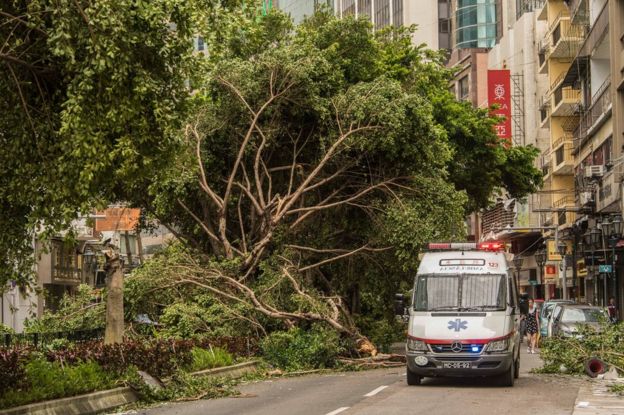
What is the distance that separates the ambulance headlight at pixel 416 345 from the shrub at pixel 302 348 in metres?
5.90

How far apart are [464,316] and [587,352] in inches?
163

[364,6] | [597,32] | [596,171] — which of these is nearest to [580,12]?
[597,32]

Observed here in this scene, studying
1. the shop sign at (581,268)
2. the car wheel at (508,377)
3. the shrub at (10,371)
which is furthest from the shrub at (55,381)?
the shop sign at (581,268)

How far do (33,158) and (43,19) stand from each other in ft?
6.96

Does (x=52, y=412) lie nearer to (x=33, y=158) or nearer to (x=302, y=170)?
(x=33, y=158)

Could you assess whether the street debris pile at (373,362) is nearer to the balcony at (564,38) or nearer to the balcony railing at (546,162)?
the balcony at (564,38)

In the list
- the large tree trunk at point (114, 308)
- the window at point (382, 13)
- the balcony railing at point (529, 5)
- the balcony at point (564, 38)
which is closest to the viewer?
the large tree trunk at point (114, 308)

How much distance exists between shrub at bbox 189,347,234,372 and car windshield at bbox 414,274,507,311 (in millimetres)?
5030

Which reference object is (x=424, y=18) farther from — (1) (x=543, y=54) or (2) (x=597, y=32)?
(2) (x=597, y=32)

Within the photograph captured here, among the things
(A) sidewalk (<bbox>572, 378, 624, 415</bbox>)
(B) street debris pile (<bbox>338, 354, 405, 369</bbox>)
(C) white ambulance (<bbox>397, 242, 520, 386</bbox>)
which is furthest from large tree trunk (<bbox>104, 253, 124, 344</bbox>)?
(A) sidewalk (<bbox>572, 378, 624, 415</bbox>)

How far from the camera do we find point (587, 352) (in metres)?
24.0

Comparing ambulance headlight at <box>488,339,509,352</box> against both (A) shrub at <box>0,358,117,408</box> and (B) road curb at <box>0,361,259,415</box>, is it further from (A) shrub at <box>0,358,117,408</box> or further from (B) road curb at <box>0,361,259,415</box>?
(A) shrub at <box>0,358,117,408</box>

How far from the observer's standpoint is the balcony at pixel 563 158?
67.8m

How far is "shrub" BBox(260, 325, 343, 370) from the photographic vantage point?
2711 cm
